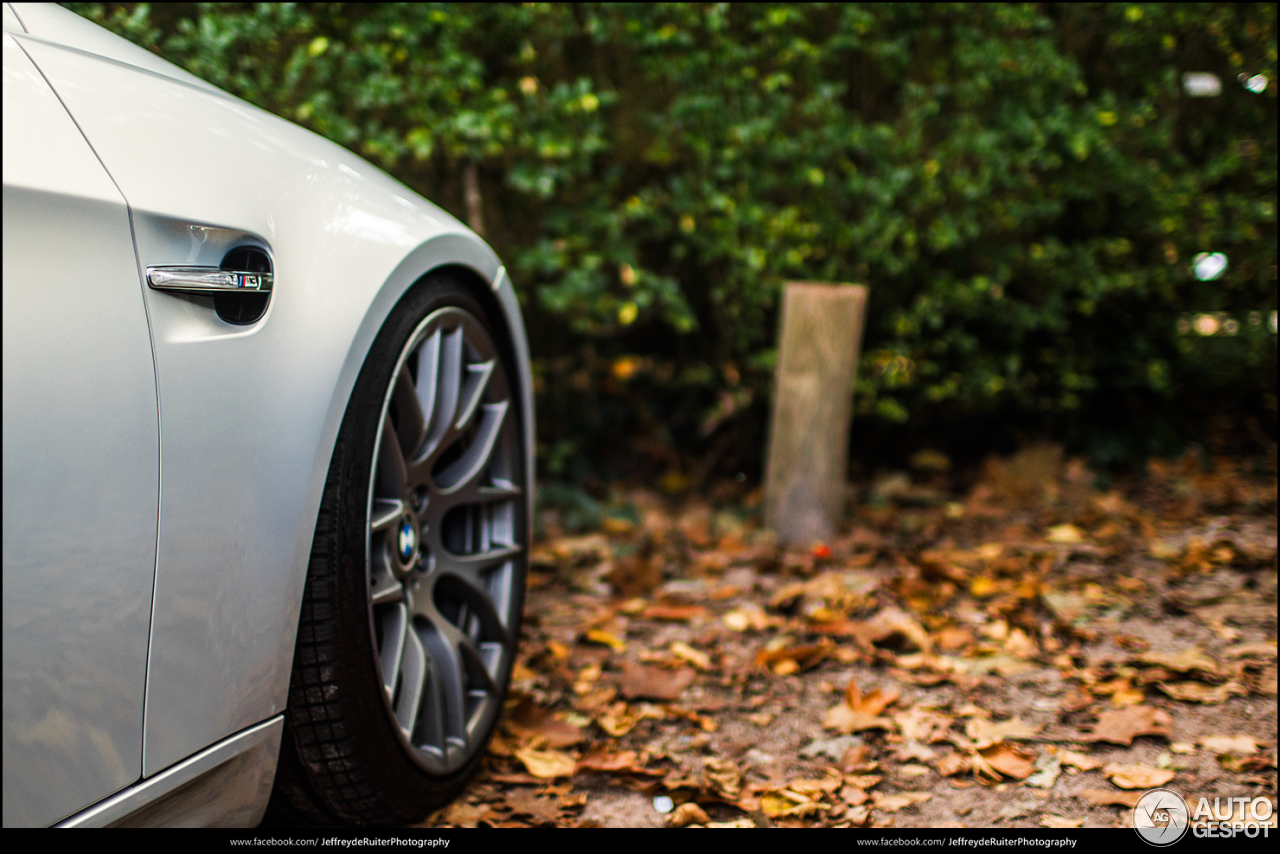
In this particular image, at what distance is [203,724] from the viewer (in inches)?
43.1

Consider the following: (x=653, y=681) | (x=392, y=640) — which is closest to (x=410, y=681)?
(x=392, y=640)

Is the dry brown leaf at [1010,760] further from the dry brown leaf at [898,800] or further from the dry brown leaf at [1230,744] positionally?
the dry brown leaf at [1230,744]

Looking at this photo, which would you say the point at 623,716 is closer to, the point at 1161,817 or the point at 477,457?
the point at 477,457

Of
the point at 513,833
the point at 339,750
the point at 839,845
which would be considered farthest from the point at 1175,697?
the point at 339,750

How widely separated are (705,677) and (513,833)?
0.80 meters

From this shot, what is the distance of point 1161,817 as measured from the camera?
1.58 meters

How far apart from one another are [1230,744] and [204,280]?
212 centimetres

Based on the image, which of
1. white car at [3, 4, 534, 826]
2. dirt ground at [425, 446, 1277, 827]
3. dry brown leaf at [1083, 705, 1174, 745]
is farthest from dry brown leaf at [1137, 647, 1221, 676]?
white car at [3, 4, 534, 826]

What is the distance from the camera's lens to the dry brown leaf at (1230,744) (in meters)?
1.78

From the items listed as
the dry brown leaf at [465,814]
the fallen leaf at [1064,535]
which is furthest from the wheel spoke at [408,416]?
the fallen leaf at [1064,535]

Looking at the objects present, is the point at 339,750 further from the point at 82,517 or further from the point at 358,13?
the point at 358,13

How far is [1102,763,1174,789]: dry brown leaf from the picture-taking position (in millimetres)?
1672

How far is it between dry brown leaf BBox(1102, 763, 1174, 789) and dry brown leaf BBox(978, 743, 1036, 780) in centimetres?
14

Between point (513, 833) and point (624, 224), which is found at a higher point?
point (624, 224)
